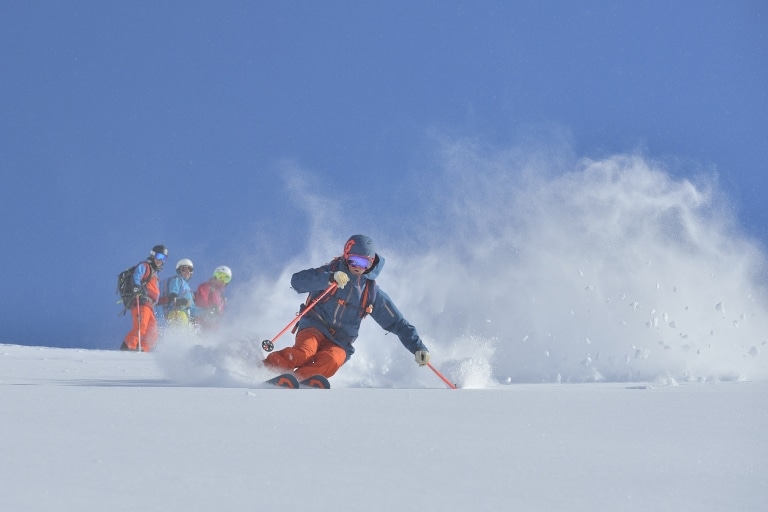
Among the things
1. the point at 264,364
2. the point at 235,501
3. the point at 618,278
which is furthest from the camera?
the point at 618,278

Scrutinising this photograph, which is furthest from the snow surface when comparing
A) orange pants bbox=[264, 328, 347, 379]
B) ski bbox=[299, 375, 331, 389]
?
orange pants bbox=[264, 328, 347, 379]

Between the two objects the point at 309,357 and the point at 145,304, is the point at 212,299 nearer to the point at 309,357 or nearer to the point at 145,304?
the point at 145,304

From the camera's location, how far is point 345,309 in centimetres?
784

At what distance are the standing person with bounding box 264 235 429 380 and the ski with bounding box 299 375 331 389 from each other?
1.10m

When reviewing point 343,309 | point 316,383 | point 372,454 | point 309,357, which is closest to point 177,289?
point 343,309

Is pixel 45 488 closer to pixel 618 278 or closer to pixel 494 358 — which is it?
pixel 494 358

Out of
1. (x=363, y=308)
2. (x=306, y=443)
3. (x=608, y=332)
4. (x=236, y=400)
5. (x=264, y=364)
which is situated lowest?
(x=306, y=443)

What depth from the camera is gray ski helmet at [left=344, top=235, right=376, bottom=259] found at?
771cm

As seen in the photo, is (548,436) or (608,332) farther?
(608,332)

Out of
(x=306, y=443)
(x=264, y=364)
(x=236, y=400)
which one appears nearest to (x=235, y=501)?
(x=306, y=443)

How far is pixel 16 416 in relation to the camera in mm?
3699

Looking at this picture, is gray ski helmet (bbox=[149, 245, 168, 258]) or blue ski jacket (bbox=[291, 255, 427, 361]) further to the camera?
gray ski helmet (bbox=[149, 245, 168, 258])

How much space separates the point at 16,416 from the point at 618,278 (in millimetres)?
9703

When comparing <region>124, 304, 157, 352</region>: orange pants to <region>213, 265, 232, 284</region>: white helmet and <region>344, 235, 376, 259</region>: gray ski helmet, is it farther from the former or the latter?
<region>344, 235, 376, 259</region>: gray ski helmet
